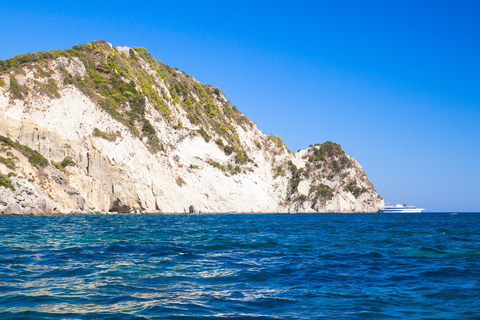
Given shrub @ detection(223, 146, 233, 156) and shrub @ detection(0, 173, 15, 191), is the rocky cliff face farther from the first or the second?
shrub @ detection(223, 146, 233, 156)

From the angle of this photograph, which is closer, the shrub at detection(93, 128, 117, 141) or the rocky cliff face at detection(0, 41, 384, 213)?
the rocky cliff face at detection(0, 41, 384, 213)

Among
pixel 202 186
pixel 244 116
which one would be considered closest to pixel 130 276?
pixel 202 186

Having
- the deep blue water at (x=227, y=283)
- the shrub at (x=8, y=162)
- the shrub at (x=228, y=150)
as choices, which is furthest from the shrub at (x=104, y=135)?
the deep blue water at (x=227, y=283)

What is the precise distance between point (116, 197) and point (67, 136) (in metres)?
12.4

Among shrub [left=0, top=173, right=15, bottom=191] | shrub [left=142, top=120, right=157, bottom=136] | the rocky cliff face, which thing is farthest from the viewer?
shrub [left=142, top=120, right=157, bottom=136]

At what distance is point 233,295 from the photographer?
9281 millimetres

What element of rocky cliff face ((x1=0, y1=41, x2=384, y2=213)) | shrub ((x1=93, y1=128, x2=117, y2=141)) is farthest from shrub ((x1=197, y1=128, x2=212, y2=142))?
shrub ((x1=93, y1=128, x2=117, y2=141))

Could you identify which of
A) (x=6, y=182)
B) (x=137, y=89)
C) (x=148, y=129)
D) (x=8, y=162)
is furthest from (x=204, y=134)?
(x=6, y=182)

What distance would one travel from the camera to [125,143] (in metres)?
67.8

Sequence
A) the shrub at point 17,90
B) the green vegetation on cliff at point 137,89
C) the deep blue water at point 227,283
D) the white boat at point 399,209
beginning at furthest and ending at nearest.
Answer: the white boat at point 399,209, the green vegetation on cliff at point 137,89, the shrub at point 17,90, the deep blue water at point 227,283

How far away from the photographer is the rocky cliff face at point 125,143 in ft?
186

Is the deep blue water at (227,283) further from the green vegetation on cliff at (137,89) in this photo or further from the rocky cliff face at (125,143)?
the green vegetation on cliff at (137,89)

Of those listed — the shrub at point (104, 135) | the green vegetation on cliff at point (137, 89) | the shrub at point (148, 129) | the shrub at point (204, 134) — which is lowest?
the shrub at point (104, 135)

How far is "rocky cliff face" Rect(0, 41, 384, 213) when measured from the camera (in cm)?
5656
